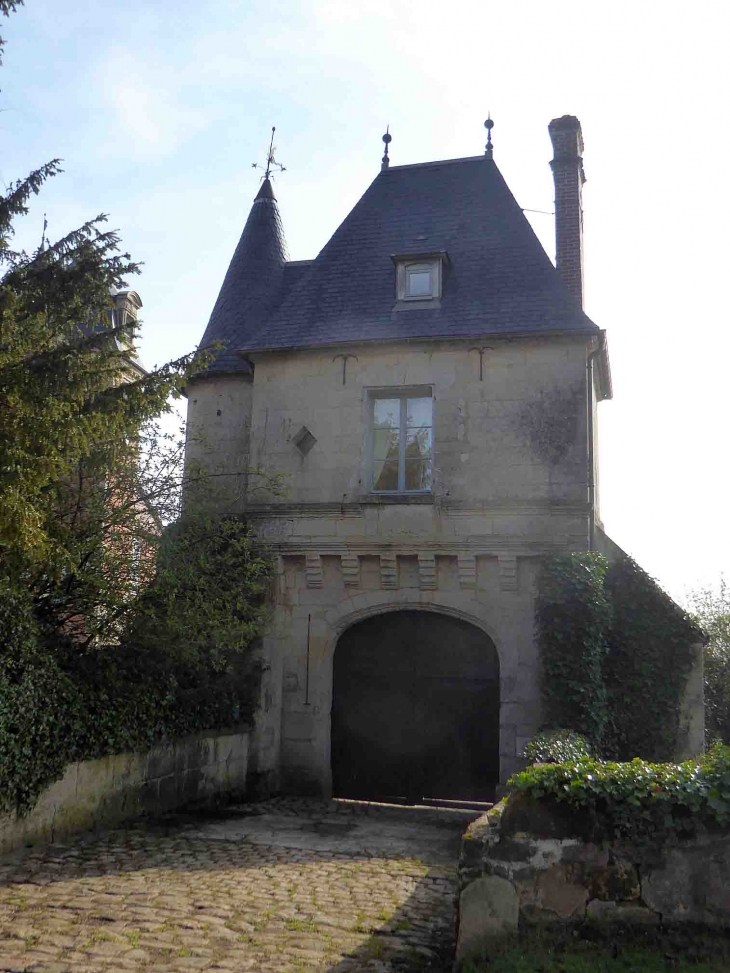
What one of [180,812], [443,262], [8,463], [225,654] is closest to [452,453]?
[443,262]

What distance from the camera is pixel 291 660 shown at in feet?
38.3

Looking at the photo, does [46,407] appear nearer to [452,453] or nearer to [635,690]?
[452,453]

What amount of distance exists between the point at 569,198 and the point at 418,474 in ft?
16.6

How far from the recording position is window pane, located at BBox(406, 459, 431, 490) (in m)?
11.7

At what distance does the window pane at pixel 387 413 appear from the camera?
1201 cm

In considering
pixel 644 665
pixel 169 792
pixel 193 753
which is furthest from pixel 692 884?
pixel 193 753

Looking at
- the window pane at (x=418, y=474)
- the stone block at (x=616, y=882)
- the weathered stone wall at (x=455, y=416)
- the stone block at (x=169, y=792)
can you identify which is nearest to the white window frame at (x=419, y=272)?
the weathered stone wall at (x=455, y=416)

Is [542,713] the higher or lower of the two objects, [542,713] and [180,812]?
the higher

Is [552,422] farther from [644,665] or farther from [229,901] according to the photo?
[229,901]

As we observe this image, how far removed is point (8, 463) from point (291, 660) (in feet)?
19.7

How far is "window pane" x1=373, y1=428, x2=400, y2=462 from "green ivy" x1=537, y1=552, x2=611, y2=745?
2.61 metres

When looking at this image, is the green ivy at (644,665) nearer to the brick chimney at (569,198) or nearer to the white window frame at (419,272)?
the brick chimney at (569,198)

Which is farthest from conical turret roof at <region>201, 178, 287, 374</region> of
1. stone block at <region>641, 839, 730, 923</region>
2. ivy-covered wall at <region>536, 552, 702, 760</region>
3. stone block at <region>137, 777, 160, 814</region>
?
stone block at <region>641, 839, 730, 923</region>

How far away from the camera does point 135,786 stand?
8.55 meters
